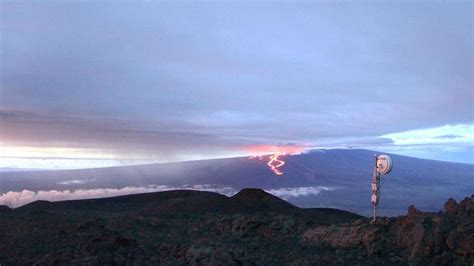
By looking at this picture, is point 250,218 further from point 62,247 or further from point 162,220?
point 62,247

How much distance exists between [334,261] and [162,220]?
9202mm

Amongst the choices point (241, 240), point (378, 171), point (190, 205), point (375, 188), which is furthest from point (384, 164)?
point (190, 205)

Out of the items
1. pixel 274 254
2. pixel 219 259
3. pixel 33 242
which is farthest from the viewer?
pixel 33 242

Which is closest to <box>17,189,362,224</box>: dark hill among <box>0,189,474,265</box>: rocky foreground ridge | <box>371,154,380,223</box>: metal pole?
<box>0,189,474,265</box>: rocky foreground ridge

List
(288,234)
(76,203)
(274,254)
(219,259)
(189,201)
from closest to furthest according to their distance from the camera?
1. (219,259)
2. (274,254)
3. (288,234)
4. (189,201)
5. (76,203)

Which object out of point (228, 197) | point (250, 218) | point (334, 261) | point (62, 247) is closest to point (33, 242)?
point (62, 247)

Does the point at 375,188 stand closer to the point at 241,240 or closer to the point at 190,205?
the point at 241,240

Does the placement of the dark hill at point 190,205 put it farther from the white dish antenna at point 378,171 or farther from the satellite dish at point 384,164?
the satellite dish at point 384,164

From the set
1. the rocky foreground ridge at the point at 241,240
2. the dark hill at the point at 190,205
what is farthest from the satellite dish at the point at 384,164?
the dark hill at the point at 190,205

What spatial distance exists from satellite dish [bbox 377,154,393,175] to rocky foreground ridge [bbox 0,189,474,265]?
1619 mm

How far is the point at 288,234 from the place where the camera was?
739 inches

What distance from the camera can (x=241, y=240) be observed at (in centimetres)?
1831

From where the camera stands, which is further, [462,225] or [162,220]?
[162,220]

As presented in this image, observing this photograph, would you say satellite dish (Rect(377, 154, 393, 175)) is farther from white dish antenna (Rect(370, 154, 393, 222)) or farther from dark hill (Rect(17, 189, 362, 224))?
dark hill (Rect(17, 189, 362, 224))
